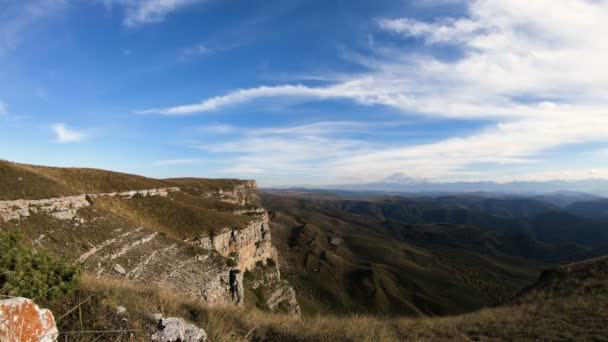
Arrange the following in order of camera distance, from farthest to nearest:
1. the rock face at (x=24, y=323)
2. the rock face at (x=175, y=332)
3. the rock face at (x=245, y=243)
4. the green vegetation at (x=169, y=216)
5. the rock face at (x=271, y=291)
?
the rock face at (x=271, y=291) < the rock face at (x=245, y=243) < the green vegetation at (x=169, y=216) < the rock face at (x=175, y=332) < the rock face at (x=24, y=323)

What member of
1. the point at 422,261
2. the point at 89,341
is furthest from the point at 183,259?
the point at 422,261

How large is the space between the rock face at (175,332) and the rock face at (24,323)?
6.33 ft

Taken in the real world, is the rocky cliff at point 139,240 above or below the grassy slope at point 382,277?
above

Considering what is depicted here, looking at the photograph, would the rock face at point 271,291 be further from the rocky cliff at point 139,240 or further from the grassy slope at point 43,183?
the grassy slope at point 43,183

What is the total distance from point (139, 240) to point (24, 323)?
2567 centimetres

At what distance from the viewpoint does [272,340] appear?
8.69m

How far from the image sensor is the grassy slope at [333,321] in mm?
6574

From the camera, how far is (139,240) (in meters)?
27.6

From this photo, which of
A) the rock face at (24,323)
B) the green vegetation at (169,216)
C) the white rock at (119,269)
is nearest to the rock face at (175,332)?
the rock face at (24,323)

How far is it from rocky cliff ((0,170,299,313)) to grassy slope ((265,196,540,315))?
25.4 metres

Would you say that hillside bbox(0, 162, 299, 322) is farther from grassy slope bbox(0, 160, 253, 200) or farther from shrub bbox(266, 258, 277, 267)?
shrub bbox(266, 258, 277, 267)

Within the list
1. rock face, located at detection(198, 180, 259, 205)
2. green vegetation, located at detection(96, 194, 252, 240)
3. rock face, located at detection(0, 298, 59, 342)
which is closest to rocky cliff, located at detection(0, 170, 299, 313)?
green vegetation, located at detection(96, 194, 252, 240)

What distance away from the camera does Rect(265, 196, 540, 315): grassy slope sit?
67750 millimetres

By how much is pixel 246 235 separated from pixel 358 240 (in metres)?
83.7
